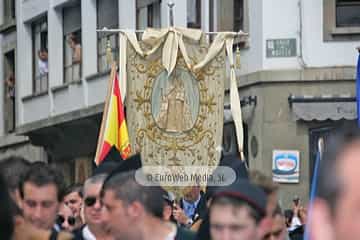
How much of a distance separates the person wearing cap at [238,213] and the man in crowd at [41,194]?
1639 millimetres

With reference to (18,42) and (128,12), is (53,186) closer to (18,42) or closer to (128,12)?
(128,12)

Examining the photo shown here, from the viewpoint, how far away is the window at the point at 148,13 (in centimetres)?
2859

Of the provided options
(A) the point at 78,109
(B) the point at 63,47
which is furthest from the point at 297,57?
(B) the point at 63,47

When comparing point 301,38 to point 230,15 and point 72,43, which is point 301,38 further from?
point 72,43

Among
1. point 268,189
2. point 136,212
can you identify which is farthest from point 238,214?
point 268,189

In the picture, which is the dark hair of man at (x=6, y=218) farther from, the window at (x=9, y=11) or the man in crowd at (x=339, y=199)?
the window at (x=9, y=11)

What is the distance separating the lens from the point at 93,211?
7.34m

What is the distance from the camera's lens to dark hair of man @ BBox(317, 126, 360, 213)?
8.93 ft

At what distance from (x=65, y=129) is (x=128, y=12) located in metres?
4.90

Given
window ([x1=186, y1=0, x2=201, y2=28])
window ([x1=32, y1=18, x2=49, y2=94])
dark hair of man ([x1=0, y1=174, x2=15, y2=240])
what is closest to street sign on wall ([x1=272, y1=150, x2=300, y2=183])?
window ([x1=186, y1=0, x2=201, y2=28])

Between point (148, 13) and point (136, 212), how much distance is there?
949 inches

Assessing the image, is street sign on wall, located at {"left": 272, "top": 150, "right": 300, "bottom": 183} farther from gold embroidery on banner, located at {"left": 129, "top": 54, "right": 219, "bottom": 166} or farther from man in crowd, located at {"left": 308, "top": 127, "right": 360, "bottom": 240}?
man in crowd, located at {"left": 308, "top": 127, "right": 360, "bottom": 240}

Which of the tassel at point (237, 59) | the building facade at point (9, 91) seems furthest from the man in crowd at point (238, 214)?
the building facade at point (9, 91)

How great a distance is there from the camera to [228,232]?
4598mm
